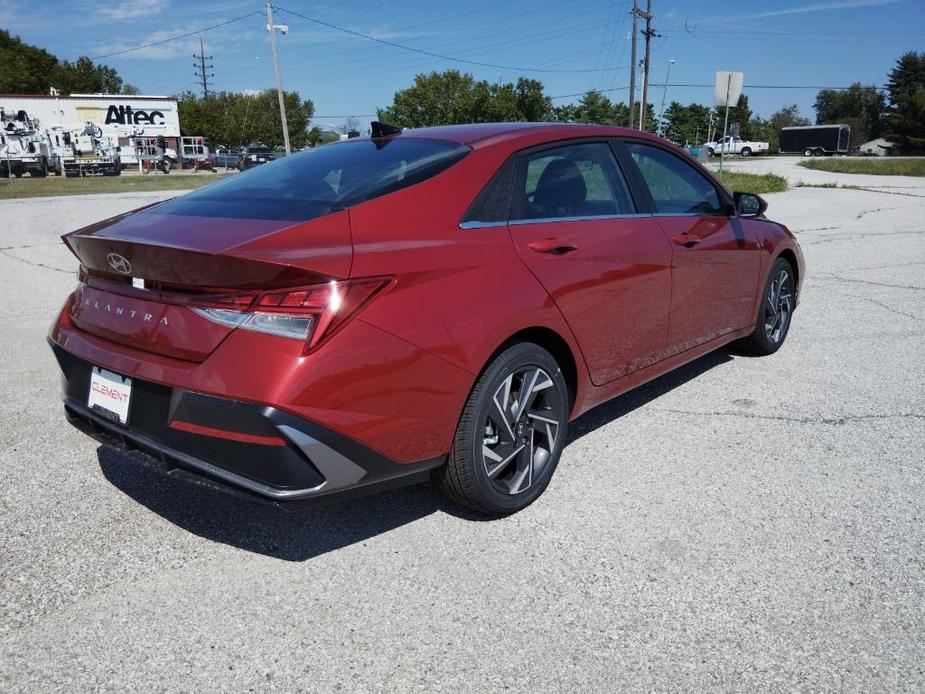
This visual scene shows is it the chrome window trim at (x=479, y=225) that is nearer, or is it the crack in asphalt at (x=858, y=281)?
the chrome window trim at (x=479, y=225)

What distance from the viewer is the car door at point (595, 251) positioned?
3.12 meters

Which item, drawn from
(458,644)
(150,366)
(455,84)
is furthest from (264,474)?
(455,84)

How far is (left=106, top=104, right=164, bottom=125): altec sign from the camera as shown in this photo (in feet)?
177

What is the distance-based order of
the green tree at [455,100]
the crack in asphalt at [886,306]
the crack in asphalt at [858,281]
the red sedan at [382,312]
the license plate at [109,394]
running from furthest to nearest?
the green tree at [455,100] < the crack in asphalt at [858,281] < the crack in asphalt at [886,306] < the license plate at [109,394] < the red sedan at [382,312]

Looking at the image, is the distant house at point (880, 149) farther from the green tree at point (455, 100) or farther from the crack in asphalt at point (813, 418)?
the crack in asphalt at point (813, 418)

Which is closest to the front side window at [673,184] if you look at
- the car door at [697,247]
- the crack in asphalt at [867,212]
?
the car door at [697,247]

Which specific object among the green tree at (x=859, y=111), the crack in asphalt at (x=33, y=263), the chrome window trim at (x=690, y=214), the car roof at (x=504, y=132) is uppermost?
the green tree at (x=859, y=111)

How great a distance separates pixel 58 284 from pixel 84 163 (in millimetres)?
39871

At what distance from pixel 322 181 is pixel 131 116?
60.0 meters

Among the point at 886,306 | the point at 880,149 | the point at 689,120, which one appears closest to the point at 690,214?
the point at 886,306

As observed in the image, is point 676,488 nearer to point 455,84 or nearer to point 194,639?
point 194,639

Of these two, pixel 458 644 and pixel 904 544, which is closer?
pixel 458 644

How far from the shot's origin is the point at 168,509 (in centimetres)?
318

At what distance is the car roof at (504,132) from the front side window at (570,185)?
0.24 feet
